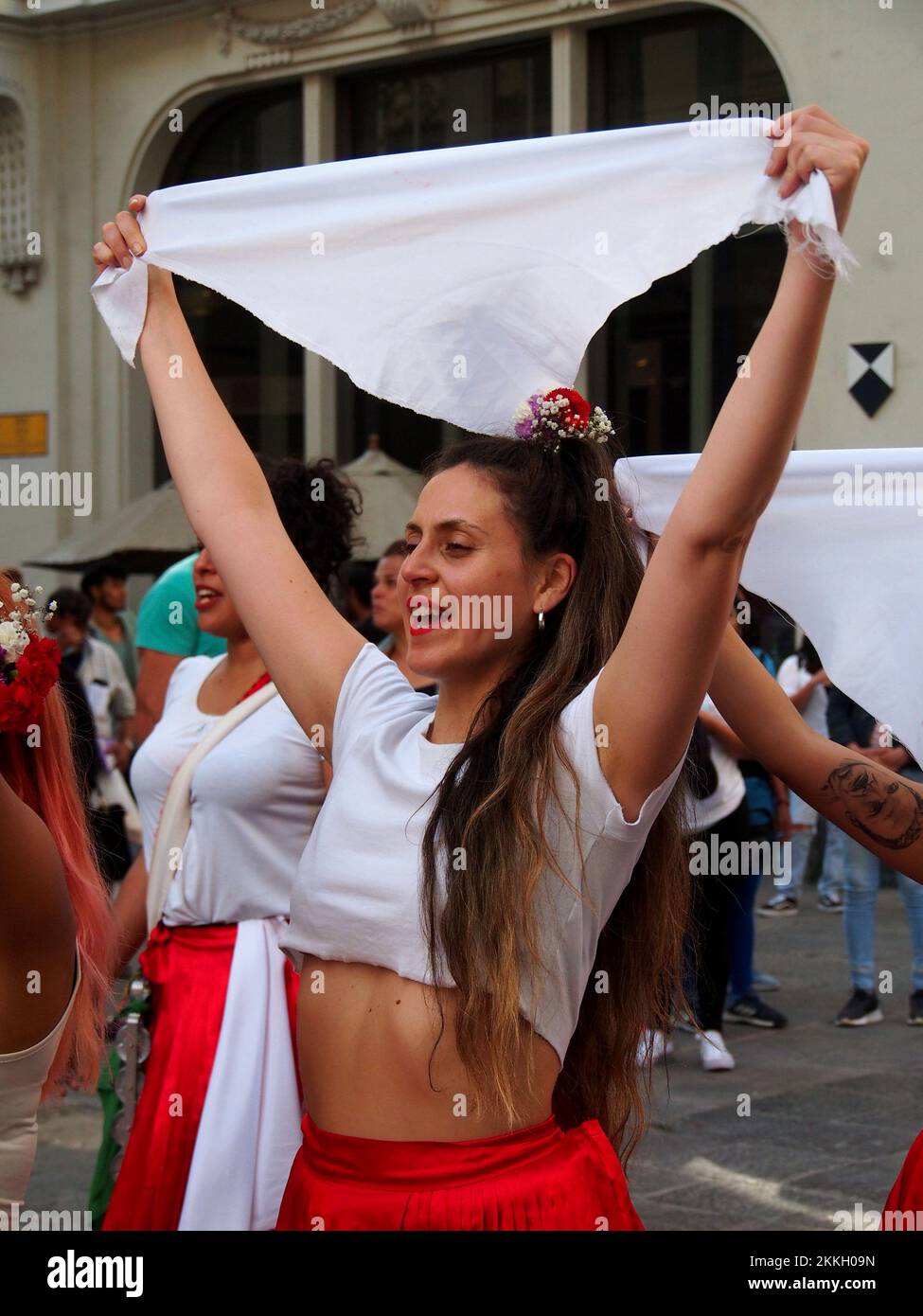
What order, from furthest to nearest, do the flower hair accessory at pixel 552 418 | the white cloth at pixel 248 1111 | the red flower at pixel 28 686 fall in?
the white cloth at pixel 248 1111, the flower hair accessory at pixel 552 418, the red flower at pixel 28 686

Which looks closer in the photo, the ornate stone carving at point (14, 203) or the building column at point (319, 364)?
the building column at point (319, 364)

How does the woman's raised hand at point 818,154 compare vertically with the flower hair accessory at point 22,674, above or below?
above

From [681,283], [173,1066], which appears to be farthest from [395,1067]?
[681,283]

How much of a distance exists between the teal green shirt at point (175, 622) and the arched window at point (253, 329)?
814 cm

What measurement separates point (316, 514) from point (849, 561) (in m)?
1.50

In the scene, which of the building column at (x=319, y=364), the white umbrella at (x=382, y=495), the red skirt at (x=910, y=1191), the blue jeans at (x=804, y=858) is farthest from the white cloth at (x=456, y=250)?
the building column at (x=319, y=364)

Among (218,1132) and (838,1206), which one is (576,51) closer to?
(838,1206)

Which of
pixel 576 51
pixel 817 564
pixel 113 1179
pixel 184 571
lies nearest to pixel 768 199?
pixel 817 564

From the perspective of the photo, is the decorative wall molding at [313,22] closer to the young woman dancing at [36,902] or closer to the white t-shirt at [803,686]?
the white t-shirt at [803,686]

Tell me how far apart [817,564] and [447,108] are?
1020 centimetres

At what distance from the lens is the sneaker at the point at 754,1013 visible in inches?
272

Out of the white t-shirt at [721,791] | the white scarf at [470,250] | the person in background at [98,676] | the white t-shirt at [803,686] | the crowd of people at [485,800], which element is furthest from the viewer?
the person in background at [98,676]

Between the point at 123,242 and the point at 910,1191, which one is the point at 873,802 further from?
the point at 123,242

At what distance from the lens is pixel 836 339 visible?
962 cm
